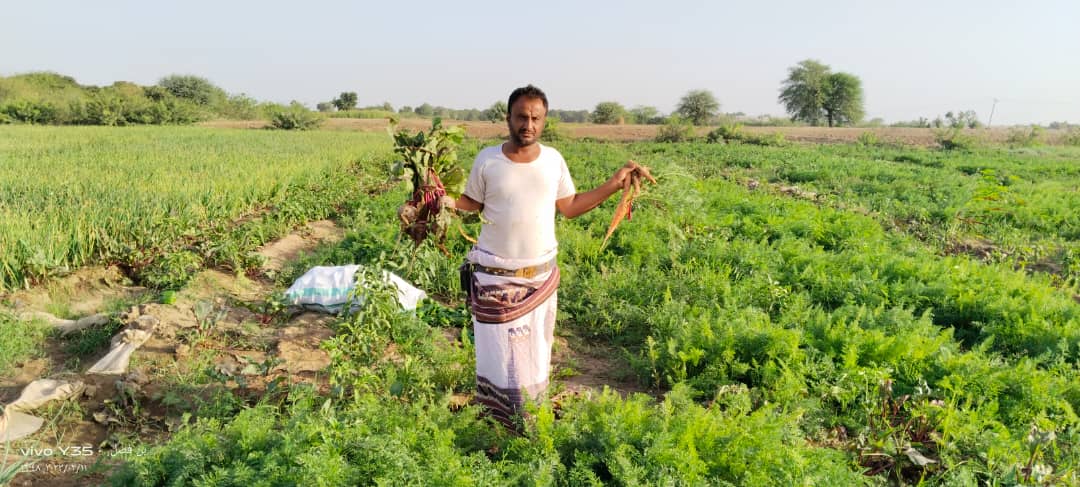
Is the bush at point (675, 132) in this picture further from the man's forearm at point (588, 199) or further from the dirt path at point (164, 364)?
the man's forearm at point (588, 199)

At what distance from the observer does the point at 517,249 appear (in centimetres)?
270

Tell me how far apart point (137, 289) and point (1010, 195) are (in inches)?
559

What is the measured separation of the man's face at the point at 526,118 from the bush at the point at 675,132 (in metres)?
28.7

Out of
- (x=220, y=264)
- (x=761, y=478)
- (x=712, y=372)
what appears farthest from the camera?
(x=220, y=264)

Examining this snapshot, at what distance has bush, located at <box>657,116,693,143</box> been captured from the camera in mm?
30203

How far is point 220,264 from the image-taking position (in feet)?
18.7

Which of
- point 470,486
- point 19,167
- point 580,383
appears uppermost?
point 19,167

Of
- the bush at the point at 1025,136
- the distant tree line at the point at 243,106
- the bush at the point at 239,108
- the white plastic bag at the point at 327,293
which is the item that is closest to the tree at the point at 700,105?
the distant tree line at the point at 243,106

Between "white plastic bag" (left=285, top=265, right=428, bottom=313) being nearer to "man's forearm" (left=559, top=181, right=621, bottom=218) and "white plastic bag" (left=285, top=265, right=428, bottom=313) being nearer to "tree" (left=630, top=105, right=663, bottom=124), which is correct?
"man's forearm" (left=559, top=181, right=621, bottom=218)

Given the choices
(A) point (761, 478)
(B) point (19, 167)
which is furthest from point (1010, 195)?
(B) point (19, 167)

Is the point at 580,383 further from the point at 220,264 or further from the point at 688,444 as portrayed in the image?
the point at 220,264

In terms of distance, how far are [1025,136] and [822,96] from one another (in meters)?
26.5

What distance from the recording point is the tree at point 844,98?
5441 centimetres

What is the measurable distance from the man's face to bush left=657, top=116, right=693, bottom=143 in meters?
28.7
